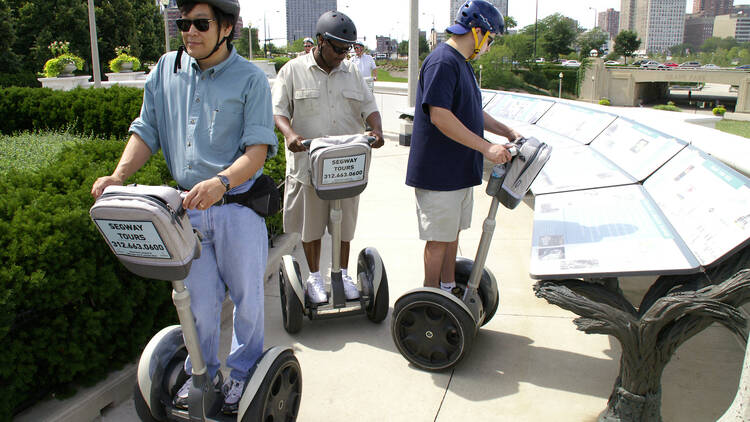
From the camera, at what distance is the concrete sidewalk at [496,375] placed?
3.13m

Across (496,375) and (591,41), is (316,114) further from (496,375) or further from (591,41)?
(591,41)

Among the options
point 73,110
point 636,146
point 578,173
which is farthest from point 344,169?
point 73,110

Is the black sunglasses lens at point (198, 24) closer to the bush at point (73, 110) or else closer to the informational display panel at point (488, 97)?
the bush at point (73, 110)

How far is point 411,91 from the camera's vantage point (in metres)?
12.2

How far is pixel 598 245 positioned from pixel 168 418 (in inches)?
91.4

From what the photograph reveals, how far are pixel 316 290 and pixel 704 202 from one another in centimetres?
243

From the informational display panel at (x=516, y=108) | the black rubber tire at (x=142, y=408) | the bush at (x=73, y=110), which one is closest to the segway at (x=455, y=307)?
the black rubber tire at (x=142, y=408)

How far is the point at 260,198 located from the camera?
2598 millimetres

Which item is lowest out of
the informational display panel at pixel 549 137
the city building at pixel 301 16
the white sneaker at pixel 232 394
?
the white sneaker at pixel 232 394

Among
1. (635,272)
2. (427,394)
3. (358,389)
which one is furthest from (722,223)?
(358,389)

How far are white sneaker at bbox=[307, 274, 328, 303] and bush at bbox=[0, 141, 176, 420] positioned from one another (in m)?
0.97

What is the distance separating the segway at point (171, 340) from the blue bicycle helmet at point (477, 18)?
2013 millimetres

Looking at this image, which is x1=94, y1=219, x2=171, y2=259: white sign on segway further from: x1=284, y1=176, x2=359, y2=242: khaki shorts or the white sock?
the white sock

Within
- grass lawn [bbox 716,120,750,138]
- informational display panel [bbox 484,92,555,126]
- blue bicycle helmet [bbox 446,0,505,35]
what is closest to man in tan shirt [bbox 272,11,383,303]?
blue bicycle helmet [bbox 446,0,505,35]
